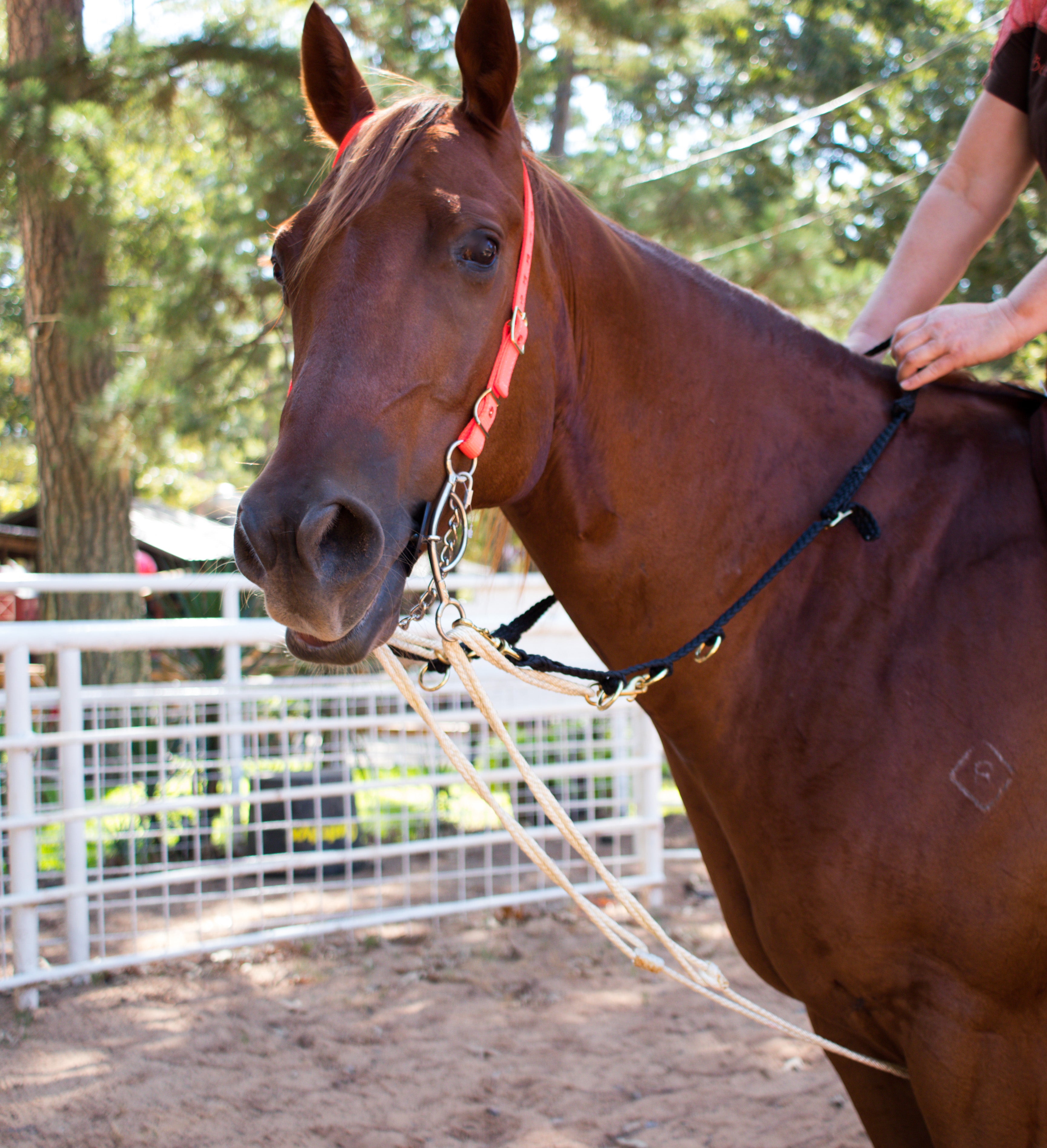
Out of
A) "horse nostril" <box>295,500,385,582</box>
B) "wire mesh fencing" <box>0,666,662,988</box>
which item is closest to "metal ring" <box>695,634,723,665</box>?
"horse nostril" <box>295,500,385,582</box>

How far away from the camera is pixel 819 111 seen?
8398 millimetres

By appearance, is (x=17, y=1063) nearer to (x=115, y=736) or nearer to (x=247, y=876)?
(x=115, y=736)

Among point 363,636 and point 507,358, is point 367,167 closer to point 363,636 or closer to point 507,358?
point 507,358

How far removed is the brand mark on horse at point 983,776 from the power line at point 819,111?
7.55m

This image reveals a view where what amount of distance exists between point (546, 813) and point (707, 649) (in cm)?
41

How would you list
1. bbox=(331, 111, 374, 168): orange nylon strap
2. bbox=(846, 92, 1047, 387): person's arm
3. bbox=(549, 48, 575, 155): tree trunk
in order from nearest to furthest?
bbox=(331, 111, 374, 168): orange nylon strap, bbox=(846, 92, 1047, 387): person's arm, bbox=(549, 48, 575, 155): tree trunk

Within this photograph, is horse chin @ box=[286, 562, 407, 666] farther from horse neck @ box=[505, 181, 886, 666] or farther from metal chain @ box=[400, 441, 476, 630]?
horse neck @ box=[505, 181, 886, 666]

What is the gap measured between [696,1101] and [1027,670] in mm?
2337

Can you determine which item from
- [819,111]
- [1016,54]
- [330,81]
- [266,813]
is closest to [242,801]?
[266,813]

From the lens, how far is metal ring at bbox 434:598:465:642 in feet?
4.86

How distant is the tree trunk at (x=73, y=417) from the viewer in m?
6.57

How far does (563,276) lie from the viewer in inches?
63.5

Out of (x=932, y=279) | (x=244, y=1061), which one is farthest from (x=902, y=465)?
(x=244, y=1061)

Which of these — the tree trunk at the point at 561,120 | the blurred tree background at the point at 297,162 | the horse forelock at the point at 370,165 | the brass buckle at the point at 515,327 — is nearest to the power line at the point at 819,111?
the blurred tree background at the point at 297,162
